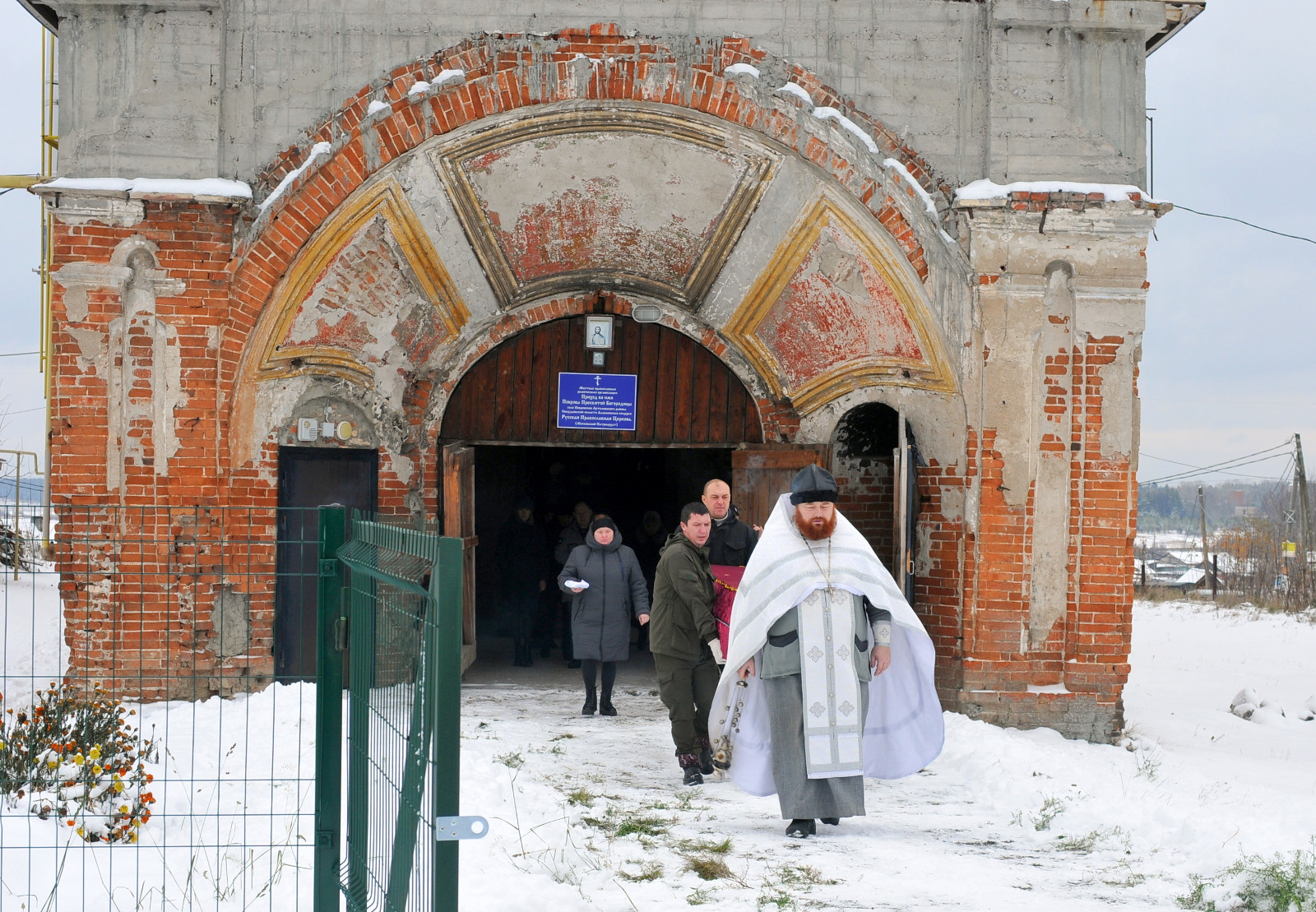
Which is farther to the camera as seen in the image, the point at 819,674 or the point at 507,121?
the point at 507,121

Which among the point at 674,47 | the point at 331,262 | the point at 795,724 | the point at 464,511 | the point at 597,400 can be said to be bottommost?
the point at 795,724

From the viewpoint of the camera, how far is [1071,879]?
201 inches

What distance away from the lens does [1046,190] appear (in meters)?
8.45

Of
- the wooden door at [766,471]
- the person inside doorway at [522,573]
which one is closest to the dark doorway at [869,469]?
the wooden door at [766,471]

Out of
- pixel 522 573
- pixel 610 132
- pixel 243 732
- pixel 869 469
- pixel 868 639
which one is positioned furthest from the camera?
pixel 522 573

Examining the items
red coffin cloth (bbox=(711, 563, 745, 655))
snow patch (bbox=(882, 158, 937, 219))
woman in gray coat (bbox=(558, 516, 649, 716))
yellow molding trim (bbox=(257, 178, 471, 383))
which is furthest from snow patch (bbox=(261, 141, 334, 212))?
red coffin cloth (bbox=(711, 563, 745, 655))

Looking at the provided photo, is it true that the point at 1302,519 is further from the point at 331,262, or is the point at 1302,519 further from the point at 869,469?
the point at 331,262

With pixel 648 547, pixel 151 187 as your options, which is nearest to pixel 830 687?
pixel 151 187

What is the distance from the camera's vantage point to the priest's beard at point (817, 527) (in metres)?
5.86

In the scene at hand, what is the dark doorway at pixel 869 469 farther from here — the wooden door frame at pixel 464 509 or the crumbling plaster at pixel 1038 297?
the wooden door frame at pixel 464 509

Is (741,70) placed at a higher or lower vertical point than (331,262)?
higher

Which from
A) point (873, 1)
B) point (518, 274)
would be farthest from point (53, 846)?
point (873, 1)

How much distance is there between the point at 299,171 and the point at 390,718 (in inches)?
234

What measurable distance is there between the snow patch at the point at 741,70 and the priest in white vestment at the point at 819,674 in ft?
12.1
